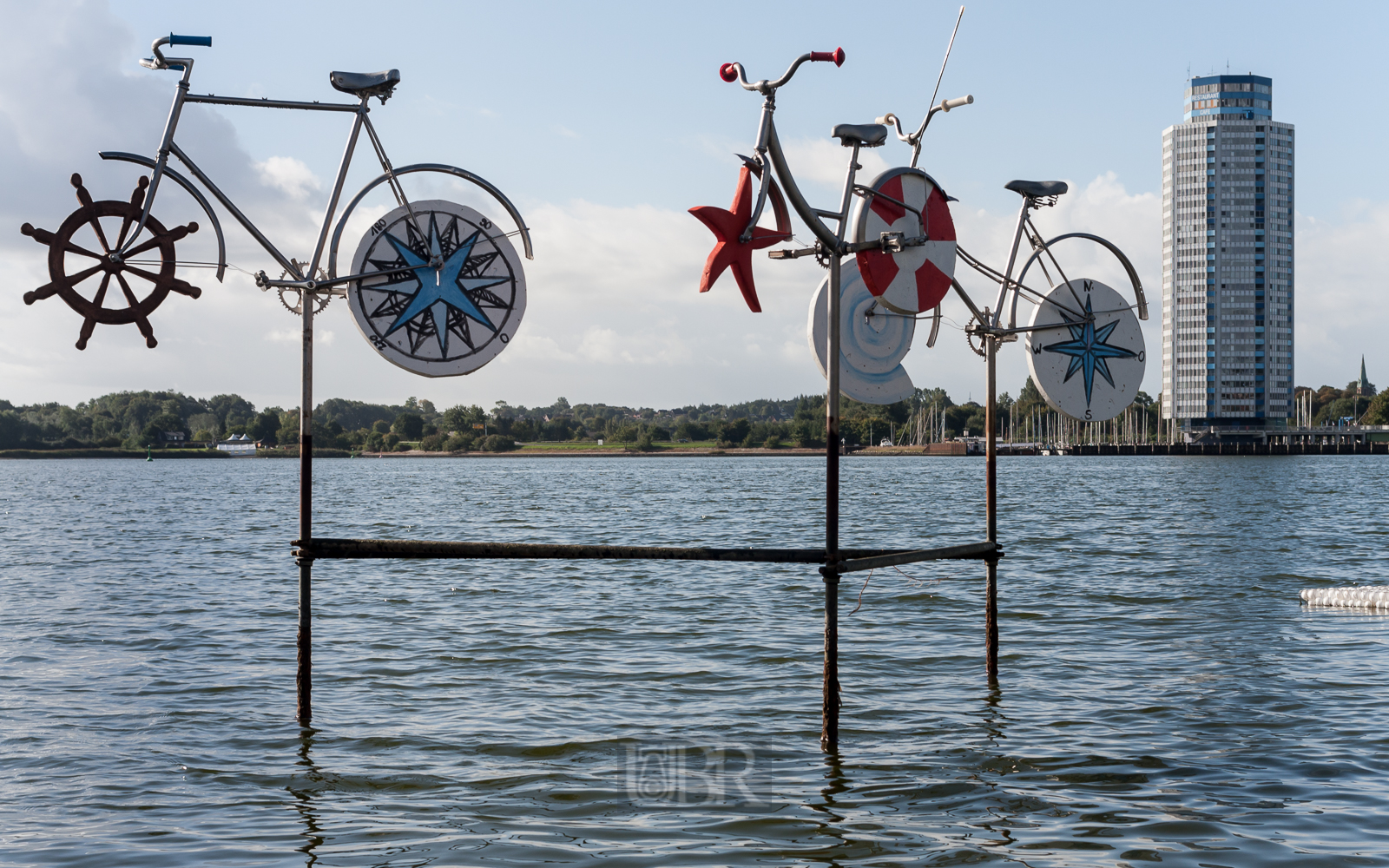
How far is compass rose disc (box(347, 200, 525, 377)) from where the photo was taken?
1343 centimetres

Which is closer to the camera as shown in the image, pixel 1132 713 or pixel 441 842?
pixel 441 842

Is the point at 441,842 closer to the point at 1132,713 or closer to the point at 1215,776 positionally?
the point at 1215,776

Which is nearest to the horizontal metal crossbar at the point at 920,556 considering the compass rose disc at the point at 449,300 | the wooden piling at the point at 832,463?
the wooden piling at the point at 832,463

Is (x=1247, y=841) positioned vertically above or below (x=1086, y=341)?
below

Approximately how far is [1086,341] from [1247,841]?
692 centimetres

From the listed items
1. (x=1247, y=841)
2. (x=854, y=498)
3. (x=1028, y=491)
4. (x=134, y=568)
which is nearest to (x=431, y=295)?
(x=1247, y=841)

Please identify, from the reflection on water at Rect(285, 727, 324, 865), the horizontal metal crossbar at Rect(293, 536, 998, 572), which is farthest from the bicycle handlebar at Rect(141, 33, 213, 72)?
the reflection on water at Rect(285, 727, 324, 865)

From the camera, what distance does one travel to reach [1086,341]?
1677cm
